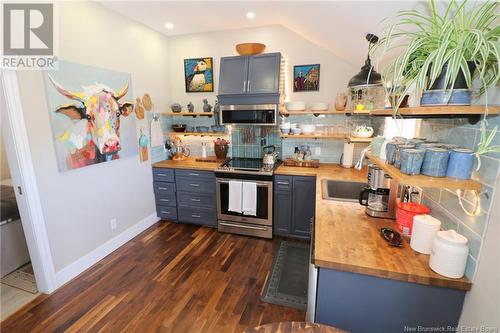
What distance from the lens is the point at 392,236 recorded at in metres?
1.40

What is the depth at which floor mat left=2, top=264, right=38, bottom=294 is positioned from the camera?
228cm

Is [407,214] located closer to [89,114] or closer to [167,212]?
[89,114]

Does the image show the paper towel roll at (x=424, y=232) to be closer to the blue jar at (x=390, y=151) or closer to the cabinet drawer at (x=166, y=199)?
the blue jar at (x=390, y=151)

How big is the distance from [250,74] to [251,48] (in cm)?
34

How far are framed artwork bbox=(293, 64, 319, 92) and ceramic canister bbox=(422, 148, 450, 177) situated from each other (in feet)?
8.00

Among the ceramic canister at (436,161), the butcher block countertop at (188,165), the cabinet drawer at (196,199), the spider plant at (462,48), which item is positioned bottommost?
the cabinet drawer at (196,199)

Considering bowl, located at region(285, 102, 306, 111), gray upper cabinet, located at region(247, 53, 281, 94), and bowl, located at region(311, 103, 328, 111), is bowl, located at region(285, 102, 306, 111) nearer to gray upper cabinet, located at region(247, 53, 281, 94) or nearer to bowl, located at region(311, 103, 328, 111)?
bowl, located at region(311, 103, 328, 111)

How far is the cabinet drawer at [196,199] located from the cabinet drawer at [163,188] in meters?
0.14

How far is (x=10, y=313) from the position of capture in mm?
1993

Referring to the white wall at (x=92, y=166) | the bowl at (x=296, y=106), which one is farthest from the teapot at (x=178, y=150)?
the bowl at (x=296, y=106)

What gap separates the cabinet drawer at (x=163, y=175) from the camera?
345 centimetres

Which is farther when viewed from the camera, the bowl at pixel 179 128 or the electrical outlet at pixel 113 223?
the bowl at pixel 179 128

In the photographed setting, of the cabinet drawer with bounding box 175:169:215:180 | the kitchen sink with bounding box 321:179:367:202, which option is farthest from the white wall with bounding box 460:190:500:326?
the cabinet drawer with bounding box 175:169:215:180

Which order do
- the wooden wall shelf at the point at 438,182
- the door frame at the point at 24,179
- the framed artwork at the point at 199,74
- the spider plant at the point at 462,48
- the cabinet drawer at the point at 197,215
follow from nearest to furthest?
the spider plant at the point at 462,48 < the wooden wall shelf at the point at 438,182 < the door frame at the point at 24,179 < the cabinet drawer at the point at 197,215 < the framed artwork at the point at 199,74
